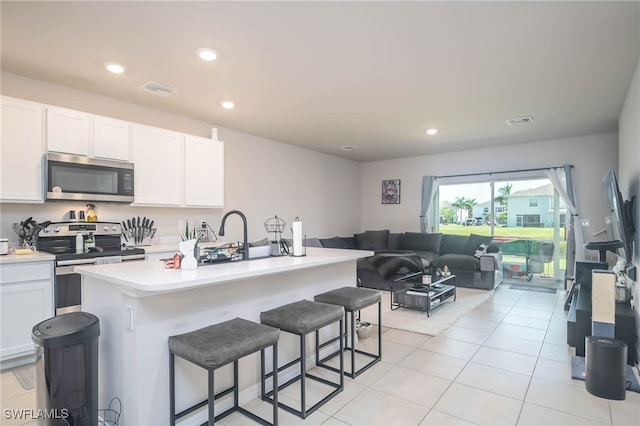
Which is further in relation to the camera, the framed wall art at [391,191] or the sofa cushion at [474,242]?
the framed wall art at [391,191]

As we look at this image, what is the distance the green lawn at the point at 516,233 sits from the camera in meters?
5.97

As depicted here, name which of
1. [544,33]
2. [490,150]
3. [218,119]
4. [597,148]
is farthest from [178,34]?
[597,148]

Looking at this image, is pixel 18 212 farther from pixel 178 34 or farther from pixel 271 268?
pixel 271 268

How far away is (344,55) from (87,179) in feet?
9.33

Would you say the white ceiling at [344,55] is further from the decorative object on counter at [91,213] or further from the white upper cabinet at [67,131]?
the decorative object on counter at [91,213]

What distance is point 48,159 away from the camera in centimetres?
310

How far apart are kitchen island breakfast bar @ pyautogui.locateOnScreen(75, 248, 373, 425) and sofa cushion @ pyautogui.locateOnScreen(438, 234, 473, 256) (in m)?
4.94

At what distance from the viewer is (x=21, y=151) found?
2967 mm

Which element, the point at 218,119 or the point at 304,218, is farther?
the point at 304,218

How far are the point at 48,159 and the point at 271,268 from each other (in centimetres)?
262

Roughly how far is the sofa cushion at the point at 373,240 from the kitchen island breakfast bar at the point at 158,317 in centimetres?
496

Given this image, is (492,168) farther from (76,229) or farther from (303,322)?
(76,229)

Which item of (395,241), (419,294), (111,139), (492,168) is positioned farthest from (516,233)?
(111,139)

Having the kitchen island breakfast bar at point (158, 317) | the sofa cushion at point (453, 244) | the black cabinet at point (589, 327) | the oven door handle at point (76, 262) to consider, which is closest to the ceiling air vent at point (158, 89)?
the oven door handle at point (76, 262)
